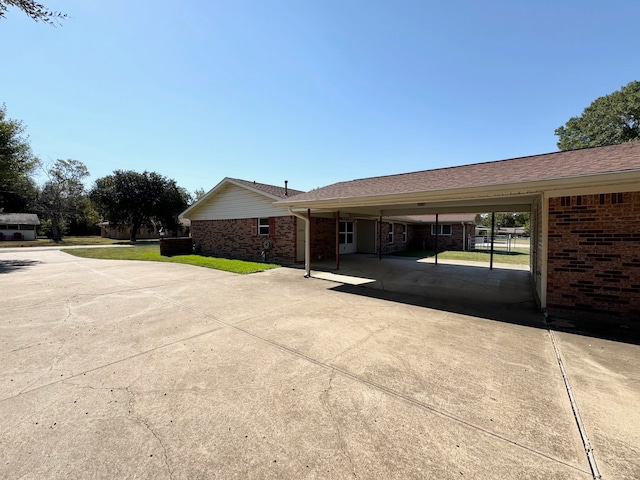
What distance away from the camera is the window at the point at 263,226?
48.3ft

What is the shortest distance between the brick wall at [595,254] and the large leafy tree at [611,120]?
3115 centimetres

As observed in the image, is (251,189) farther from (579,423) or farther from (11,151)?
(11,151)

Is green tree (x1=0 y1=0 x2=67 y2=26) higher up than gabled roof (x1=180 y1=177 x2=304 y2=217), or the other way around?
green tree (x1=0 y1=0 x2=67 y2=26)

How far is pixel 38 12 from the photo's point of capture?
27.4 ft

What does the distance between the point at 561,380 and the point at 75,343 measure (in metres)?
6.57

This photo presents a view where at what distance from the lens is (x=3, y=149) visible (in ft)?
53.2

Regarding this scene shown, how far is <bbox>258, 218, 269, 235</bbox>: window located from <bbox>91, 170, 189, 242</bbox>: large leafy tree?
27.9 m

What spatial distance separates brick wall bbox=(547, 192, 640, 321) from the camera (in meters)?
5.12

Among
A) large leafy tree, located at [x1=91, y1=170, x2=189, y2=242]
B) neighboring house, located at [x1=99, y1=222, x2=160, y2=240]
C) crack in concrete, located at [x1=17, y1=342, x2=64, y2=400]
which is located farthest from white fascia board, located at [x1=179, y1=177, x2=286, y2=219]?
neighboring house, located at [x1=99, y1=222, x2=160, y2=240]

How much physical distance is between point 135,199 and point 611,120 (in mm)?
52539

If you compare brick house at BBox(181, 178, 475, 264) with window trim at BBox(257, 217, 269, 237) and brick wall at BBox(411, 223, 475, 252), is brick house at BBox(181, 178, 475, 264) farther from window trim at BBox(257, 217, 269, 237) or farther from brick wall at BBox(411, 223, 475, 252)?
brick wall at BBox(411, 223, 475, 252)

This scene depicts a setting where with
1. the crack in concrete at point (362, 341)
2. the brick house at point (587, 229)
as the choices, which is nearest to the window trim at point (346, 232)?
the brick house at point (587, 229)

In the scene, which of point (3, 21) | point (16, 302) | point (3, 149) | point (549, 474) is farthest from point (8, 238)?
point (549, 474)

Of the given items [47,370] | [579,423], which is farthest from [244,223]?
[579,423]
